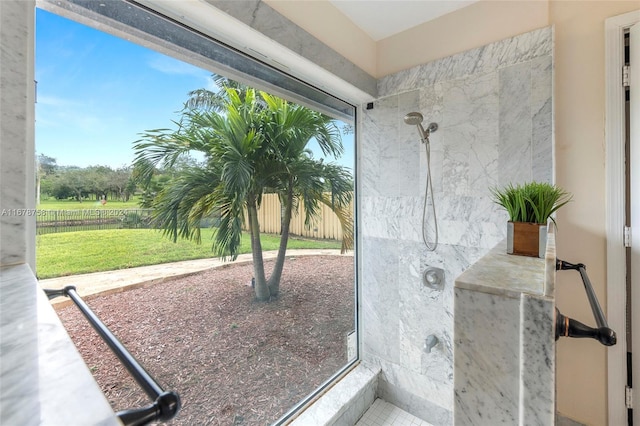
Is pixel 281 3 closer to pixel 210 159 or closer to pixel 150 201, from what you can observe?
pixel 210 159

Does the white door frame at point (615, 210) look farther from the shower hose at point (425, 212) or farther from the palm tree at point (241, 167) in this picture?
the palm tree at point (241, 167)

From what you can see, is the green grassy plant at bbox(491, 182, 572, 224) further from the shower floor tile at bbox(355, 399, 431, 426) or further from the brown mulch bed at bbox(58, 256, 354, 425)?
the shower floor tile at bbox(355, 399, 431, 426)

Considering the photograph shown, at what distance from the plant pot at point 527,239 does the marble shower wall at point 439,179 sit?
0.77m

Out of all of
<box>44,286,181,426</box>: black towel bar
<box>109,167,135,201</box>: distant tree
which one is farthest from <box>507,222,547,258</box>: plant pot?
<box>109,167,135,201</box>: distant tree

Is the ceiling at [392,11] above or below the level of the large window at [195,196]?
above

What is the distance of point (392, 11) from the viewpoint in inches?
66.7

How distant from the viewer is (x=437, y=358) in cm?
175

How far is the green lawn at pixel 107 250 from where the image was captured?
0.90 meters

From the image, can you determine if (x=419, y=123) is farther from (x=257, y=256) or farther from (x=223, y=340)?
(x=223, y=340)

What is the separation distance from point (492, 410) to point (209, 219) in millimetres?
1266

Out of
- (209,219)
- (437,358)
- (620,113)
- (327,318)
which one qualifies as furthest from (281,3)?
(437,358)

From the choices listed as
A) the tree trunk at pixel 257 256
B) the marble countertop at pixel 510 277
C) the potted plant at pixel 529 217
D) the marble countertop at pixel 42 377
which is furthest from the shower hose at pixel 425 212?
the marble countertop at pixel 42 377

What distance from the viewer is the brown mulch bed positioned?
39.7 inches

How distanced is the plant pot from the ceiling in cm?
153
